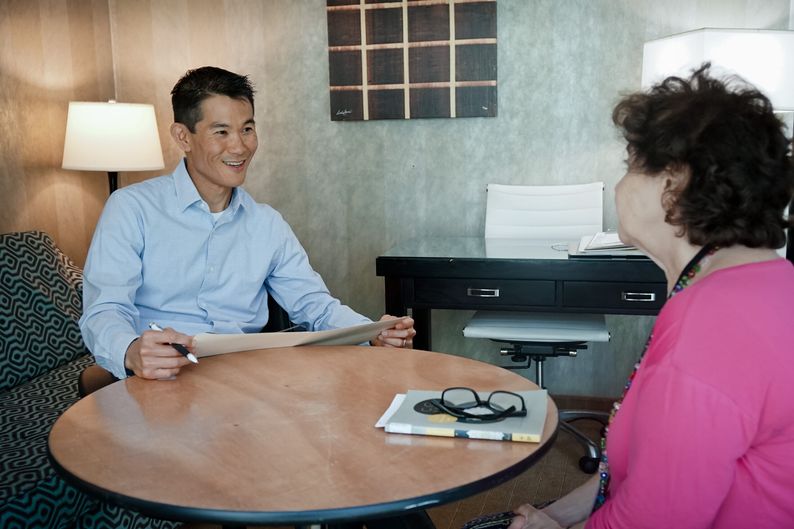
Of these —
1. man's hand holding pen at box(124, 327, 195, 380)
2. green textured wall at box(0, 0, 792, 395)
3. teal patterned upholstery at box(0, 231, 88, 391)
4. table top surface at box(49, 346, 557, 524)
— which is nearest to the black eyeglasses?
table top surface at box(49, 346, 557, 524)

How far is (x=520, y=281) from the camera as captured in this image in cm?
285

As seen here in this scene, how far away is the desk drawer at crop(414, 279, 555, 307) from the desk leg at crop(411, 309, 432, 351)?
1.16ft

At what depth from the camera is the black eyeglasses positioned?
1273 millimetres

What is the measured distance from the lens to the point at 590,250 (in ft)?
9.18

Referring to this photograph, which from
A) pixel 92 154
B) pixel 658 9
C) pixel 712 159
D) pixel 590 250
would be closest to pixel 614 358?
pixel 590 250

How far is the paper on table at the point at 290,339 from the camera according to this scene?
1689 millimetres

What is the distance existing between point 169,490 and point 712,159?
2.77 ft

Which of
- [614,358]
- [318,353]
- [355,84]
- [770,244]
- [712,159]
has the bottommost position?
[614,358]

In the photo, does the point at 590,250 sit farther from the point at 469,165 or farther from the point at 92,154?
the point at 92,154

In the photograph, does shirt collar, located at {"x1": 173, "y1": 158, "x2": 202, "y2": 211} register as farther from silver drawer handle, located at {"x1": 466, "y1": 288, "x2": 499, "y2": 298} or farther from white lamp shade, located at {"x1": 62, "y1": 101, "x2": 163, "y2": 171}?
white lamp shade, located at {"x1": 62, "y1": 101, "x2": 163, "y2": 171}

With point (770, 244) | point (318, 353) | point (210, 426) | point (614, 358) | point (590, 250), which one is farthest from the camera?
point (614, 358)

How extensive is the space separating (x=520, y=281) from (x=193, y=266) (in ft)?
4.07

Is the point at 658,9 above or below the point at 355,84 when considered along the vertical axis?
above

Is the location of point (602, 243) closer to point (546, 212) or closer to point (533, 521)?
point (546, 212)
